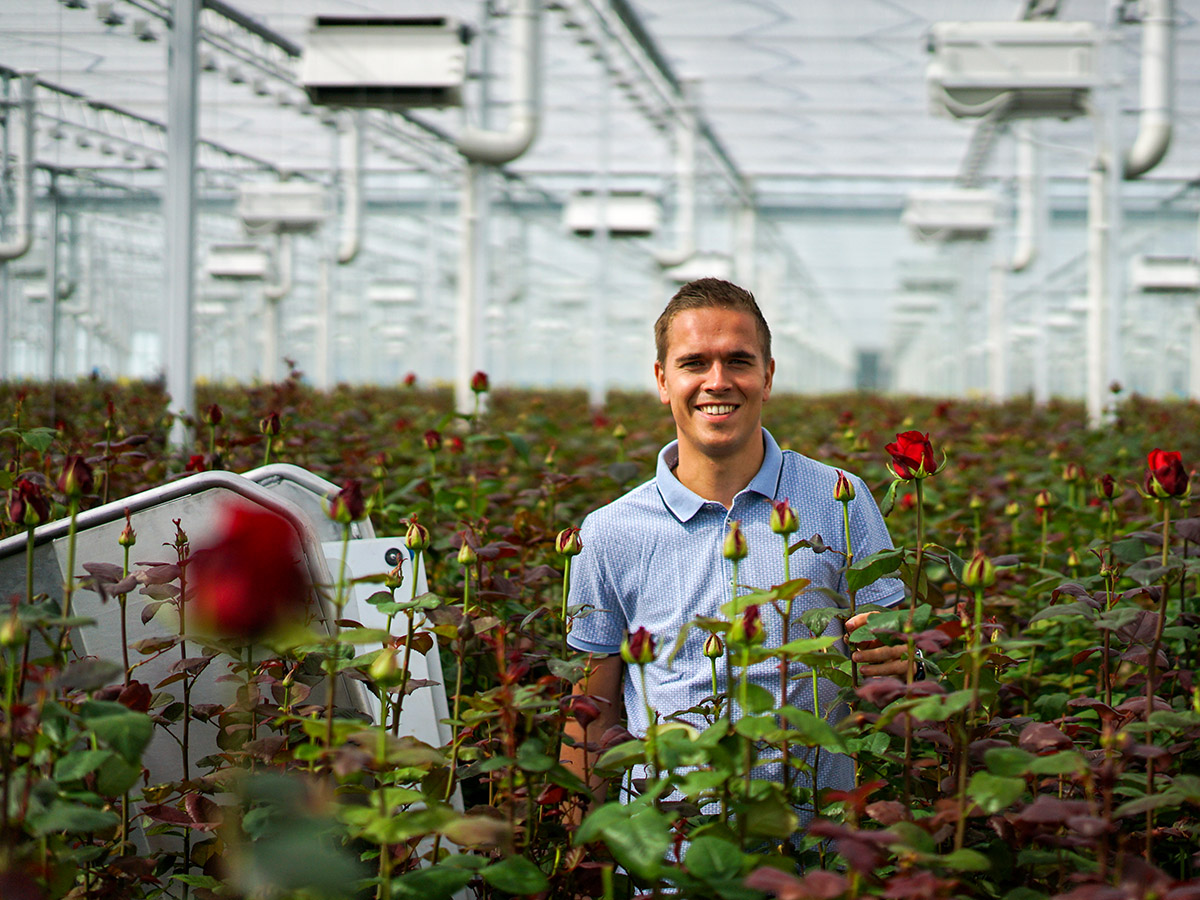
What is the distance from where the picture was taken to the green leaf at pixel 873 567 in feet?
3.68

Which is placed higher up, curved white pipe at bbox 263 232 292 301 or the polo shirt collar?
curved white pipe at bbox 263 232 292 301

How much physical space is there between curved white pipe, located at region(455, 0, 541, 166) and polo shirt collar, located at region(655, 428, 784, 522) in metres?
4.41

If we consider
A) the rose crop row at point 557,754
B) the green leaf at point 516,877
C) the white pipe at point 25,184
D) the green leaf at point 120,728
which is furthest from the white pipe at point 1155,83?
the green leaf at point 120,728

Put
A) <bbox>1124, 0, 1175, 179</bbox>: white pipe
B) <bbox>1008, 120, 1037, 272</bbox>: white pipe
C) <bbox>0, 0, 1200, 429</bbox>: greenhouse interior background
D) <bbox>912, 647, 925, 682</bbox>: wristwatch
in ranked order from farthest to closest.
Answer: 1. <bbox>1008, 120, 1037, 272</bbox>: white pipe
2. <bbox>1124, 0, 1175, 179</bbox>: white pipe
3. <bbox>0, 0, 1200, 429</bbox>: greenhouse interior background
4. <bbox>912, 647, 925, 682</bbox>: wristwatch

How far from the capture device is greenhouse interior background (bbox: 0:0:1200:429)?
444 centimetres

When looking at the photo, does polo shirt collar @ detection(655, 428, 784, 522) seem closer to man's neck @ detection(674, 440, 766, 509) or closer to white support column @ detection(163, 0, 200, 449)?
man's neck @ detection(674, 440, 766, 509)

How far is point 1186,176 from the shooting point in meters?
18.5

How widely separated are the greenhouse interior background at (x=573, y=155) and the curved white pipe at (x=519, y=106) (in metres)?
0.02

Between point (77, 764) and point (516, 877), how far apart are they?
1.19 feet

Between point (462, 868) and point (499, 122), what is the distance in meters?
13.9

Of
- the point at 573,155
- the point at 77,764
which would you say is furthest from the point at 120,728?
the point at 573,155

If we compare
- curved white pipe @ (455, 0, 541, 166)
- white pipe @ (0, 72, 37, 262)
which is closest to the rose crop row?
white pipe @ (0, 72, 37, 262)

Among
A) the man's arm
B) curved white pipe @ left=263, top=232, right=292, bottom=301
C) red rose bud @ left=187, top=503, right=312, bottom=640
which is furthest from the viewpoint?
curved white pipe @ left=263, top=232, right=292, bottom=301

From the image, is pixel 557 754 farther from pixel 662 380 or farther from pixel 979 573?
pixel 662 380
